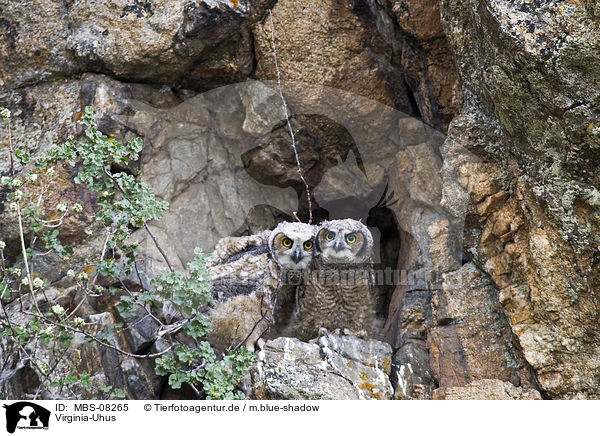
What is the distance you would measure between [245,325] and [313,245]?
0.49 metres

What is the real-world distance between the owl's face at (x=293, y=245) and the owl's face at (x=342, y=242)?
56 mm

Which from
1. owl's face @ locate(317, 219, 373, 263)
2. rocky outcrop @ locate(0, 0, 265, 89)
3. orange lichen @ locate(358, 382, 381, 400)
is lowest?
orange lichen @ locate(358, 382, 381, 400)

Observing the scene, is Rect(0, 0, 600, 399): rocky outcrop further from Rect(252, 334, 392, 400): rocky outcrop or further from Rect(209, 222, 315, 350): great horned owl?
Rect(209, 222, 315, 350): great horned owl

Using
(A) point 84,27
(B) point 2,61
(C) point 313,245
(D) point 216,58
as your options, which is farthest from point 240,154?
(B) point 2,61

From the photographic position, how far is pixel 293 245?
259 centimetres

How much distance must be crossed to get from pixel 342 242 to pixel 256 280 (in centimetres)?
43

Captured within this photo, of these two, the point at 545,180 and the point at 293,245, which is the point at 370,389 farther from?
the point at 545,180

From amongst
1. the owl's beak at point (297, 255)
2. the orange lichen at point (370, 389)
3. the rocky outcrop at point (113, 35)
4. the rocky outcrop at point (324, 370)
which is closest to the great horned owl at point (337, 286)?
the owl's beak at point (297, 255)

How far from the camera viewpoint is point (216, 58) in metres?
2.83

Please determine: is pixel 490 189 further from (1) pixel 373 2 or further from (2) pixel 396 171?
(1) pixel 373 2
